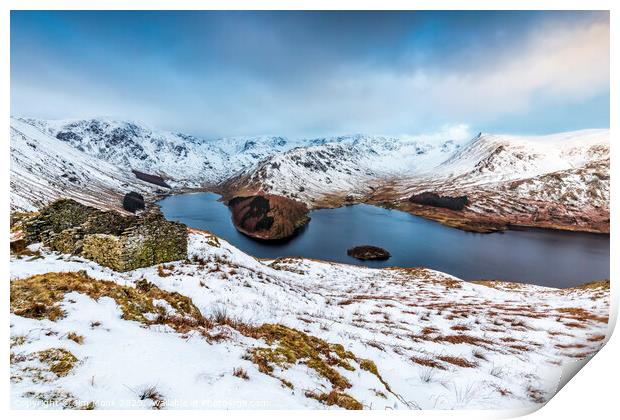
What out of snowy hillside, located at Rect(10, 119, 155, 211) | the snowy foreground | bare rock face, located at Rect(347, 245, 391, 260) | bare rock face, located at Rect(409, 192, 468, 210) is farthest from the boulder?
bare rock face, located at Rect(409, 192, 468, 210)

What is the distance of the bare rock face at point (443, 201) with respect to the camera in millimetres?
126213

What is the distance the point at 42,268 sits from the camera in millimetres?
6020

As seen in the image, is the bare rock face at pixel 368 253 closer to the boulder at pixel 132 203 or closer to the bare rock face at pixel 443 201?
the boulder at pixel 132 203

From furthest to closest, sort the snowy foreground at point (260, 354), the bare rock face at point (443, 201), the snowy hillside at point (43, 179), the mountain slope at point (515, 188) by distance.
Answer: the bare rock face at point (443, 201) → the mountain slope at point (515, 188) → the snowy hillside at point (43, 179) → the snowy foreground at point (260, 354)

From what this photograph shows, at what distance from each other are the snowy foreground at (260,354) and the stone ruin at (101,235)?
606 mm

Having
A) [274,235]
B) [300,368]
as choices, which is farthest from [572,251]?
[274,235]

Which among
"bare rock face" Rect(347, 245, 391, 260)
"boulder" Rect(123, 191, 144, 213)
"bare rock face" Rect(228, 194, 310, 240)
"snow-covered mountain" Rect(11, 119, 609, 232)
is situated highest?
"snow-covered mountain" Rect(11, 119, 609, 232)

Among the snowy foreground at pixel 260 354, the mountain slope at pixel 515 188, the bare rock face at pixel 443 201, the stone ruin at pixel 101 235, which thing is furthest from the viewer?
the bare rock face at pixel 443 201

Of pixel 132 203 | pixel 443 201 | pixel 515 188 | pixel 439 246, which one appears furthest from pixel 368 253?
pixel 515 188

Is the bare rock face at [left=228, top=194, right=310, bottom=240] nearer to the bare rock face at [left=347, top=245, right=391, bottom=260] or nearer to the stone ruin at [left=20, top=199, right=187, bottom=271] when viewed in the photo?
the bare rock face at [left=347, top=245, right=391, bottom=260]

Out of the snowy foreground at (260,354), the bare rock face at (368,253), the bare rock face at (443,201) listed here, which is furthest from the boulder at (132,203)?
the bare rock face at (443,201)

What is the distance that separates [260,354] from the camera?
14.2 ft

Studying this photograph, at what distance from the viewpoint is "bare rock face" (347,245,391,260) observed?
62750 mm

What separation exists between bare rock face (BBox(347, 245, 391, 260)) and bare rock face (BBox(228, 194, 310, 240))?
27770 mm
